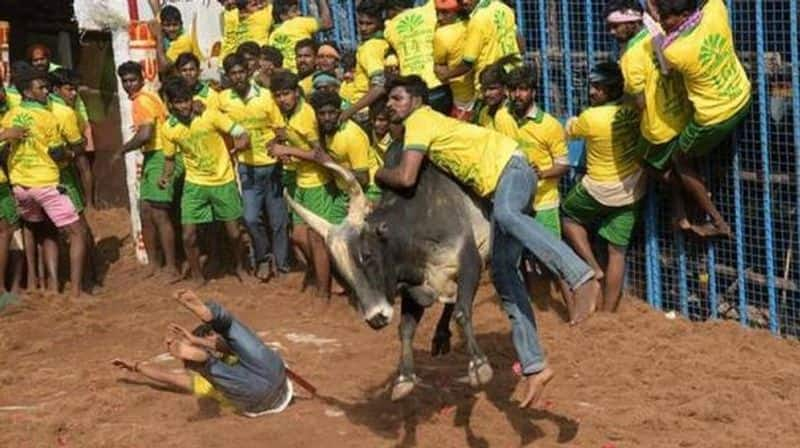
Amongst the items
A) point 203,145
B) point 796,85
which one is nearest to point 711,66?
point 796,85

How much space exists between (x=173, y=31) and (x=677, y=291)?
6051 millimetres

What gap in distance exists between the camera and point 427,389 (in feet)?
29.5

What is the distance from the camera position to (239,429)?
8.38m

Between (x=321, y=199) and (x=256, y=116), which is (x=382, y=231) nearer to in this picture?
(x=321, y=199)

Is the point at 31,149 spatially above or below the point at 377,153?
above

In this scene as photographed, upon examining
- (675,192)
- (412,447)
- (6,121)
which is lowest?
(412,447)

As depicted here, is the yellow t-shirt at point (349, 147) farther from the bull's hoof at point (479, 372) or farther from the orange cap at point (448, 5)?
the bull's hoof at point (479, 372)

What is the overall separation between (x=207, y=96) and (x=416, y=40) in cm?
238

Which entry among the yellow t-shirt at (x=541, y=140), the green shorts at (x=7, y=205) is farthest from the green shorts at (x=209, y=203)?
the yellow t-shirt at (x=541, y=140)

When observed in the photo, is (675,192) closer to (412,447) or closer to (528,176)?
(528,176)

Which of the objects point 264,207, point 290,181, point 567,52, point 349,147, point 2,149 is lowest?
point 264,207

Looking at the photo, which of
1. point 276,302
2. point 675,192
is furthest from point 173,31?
point 675,192

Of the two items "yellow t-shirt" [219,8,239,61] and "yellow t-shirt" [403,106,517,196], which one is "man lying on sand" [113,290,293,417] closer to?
"yellow t-shirt" [403,106,517,196]

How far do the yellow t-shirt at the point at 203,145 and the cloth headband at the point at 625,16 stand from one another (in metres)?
3.95
